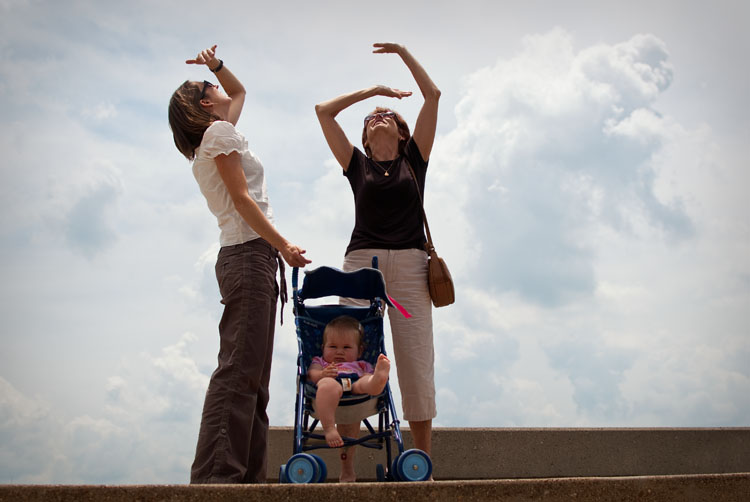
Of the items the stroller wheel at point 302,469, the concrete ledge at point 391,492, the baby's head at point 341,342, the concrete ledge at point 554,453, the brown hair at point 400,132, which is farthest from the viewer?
the concrete ledge at point 554,453

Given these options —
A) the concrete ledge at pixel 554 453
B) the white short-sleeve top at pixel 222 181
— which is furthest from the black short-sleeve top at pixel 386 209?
the concrete ledge at pixel 554 453

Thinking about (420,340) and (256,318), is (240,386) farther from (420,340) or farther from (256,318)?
(420,340)

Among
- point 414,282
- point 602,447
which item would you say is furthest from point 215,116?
point 602,447

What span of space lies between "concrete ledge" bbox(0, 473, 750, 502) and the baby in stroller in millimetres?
758

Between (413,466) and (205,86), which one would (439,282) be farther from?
(205,86)

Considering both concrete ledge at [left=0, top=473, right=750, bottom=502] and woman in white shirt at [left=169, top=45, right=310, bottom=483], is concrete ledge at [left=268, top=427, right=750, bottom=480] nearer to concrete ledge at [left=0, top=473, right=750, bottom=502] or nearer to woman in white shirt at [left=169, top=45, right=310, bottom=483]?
woman in white shirt at [left=169, top=45, right=310, bottom=483]

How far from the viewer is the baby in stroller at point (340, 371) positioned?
11.0 feet

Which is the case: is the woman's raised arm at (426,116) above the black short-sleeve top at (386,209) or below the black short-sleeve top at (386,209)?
above

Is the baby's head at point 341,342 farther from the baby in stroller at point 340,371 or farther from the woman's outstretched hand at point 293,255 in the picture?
the woman's outstretched hand at point 293,255

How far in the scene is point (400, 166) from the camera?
401 cm

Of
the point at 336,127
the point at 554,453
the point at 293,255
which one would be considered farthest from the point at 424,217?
the point at 554,453

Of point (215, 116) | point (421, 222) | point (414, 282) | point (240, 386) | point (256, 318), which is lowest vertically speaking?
point (240, 386)

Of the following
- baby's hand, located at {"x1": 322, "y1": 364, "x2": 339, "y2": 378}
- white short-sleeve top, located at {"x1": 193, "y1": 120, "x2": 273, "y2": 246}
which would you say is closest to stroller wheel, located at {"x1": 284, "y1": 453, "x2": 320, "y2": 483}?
baby's hand, located at {"x1": 322, "y1": 364, "x2": 339, "y2": 378}

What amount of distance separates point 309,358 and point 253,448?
605 mm
